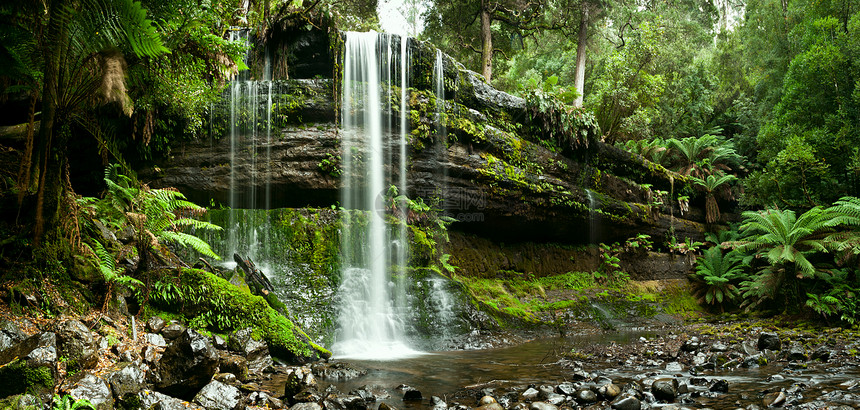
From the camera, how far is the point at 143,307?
4.98 m

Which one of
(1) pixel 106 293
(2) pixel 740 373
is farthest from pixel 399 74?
(2) pixel 740 373

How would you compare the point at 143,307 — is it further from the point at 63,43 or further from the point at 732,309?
the point at 732,309

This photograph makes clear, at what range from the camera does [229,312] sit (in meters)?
5.75

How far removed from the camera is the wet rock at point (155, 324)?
464 cm

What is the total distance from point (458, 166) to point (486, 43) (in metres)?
6.99

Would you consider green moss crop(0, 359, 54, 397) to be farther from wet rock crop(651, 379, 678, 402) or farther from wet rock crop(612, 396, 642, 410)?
wet rock crop(651, 379, 678, 402)

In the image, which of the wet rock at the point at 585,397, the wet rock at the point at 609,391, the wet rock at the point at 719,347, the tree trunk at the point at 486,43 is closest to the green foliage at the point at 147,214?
the wet rock at the point at 585,397

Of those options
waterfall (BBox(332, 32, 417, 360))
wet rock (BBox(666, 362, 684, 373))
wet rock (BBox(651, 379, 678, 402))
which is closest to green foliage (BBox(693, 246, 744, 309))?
wet rock (BBox(666, 362, 684, 373))

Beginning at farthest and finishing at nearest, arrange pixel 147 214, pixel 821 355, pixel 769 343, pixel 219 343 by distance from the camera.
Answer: pixel 769 343, pixel 821 355, pixel 147 214, pixel 219 343

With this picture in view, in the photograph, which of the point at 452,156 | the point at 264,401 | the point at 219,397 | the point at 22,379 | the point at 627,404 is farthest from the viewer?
the point at 452,156

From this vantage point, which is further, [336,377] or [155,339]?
[336,377]

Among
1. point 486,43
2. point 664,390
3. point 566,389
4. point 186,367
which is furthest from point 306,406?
point 486,43

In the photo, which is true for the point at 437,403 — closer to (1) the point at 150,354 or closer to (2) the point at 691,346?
(1) the point at 150,354

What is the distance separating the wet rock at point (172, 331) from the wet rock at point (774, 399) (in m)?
5.95
